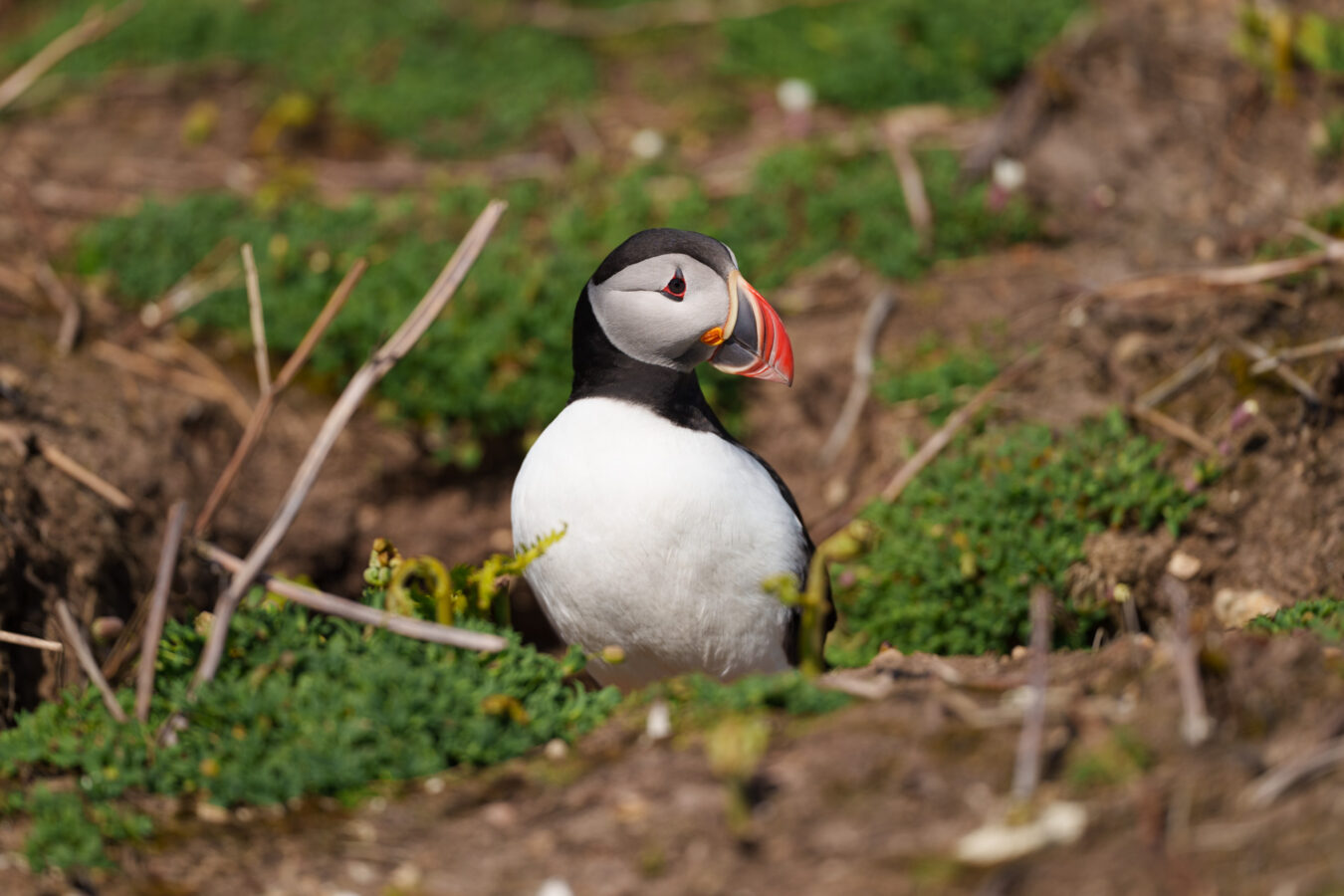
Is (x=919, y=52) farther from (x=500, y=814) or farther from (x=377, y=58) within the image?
(x=500, y=814)

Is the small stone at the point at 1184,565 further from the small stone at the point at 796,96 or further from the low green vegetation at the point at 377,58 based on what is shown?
the low green vegetation at the point at 377,58

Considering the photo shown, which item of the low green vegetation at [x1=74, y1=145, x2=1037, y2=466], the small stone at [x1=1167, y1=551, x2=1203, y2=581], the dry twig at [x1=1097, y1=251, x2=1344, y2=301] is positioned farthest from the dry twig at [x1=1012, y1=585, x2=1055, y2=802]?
the low green vegetation at [x1=74, y1=145, x2=1037, y2=466]

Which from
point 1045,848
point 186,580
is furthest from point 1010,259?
point 1045,848

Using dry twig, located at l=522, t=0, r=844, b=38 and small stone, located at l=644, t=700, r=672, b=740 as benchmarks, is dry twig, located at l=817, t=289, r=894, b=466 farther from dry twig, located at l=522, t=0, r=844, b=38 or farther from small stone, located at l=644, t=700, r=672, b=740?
dry twig, located at l=522, t=0, r=844, b=38

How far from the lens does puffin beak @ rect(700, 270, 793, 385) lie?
11.3ft

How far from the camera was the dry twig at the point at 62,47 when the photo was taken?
6266 mm

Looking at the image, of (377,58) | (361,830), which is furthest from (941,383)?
(377,58)

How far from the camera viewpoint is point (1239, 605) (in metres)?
4.03

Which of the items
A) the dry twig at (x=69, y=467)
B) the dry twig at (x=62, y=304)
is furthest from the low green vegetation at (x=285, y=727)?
the dry twig at (x=62, y=304)

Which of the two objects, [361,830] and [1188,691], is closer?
[1188,691]

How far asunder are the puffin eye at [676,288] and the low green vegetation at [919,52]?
3823 mm

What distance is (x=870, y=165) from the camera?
628cm

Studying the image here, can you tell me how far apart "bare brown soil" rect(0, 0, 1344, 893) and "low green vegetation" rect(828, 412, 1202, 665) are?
13 cm

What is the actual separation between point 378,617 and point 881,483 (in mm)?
2538
